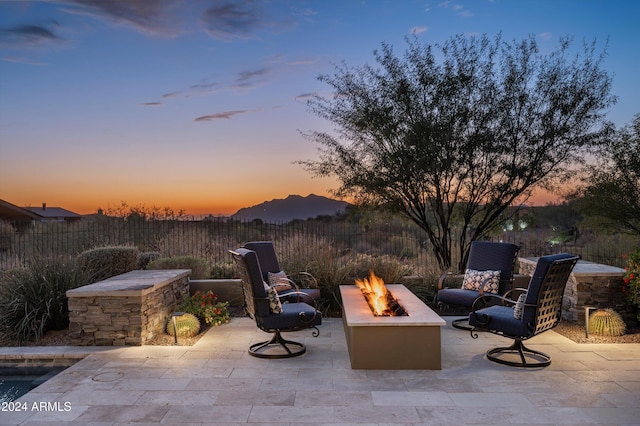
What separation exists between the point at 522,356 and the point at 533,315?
0.47 metres

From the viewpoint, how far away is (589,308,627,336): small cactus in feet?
19.7

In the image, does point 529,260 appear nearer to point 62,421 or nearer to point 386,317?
point 386,317

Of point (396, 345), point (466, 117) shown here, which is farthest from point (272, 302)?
point (466, 117)

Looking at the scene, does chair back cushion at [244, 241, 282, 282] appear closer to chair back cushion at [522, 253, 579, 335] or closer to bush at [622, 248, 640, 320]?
chair back cushion at [522, 253, 579, 335]

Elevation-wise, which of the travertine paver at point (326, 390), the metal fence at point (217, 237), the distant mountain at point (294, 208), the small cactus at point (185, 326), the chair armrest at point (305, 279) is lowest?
the travertine paver at point (326, 390)

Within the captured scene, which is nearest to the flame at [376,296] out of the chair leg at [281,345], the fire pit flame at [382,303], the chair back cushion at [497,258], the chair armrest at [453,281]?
the fire pit flame at [382,303]

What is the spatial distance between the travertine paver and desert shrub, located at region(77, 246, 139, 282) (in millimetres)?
2531

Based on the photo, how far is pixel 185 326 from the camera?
240 inches

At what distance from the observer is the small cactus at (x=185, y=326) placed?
19.9ft

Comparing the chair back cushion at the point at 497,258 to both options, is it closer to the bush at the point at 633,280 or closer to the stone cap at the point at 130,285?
the bush at the point at 633,280

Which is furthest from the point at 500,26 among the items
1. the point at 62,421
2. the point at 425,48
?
the point at 62,421

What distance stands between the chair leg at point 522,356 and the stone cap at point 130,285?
3871 mm

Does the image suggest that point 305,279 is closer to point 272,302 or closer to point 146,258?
point 272,302

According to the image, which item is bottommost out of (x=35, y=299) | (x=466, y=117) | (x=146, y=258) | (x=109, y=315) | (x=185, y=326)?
(x=185, y=326)
